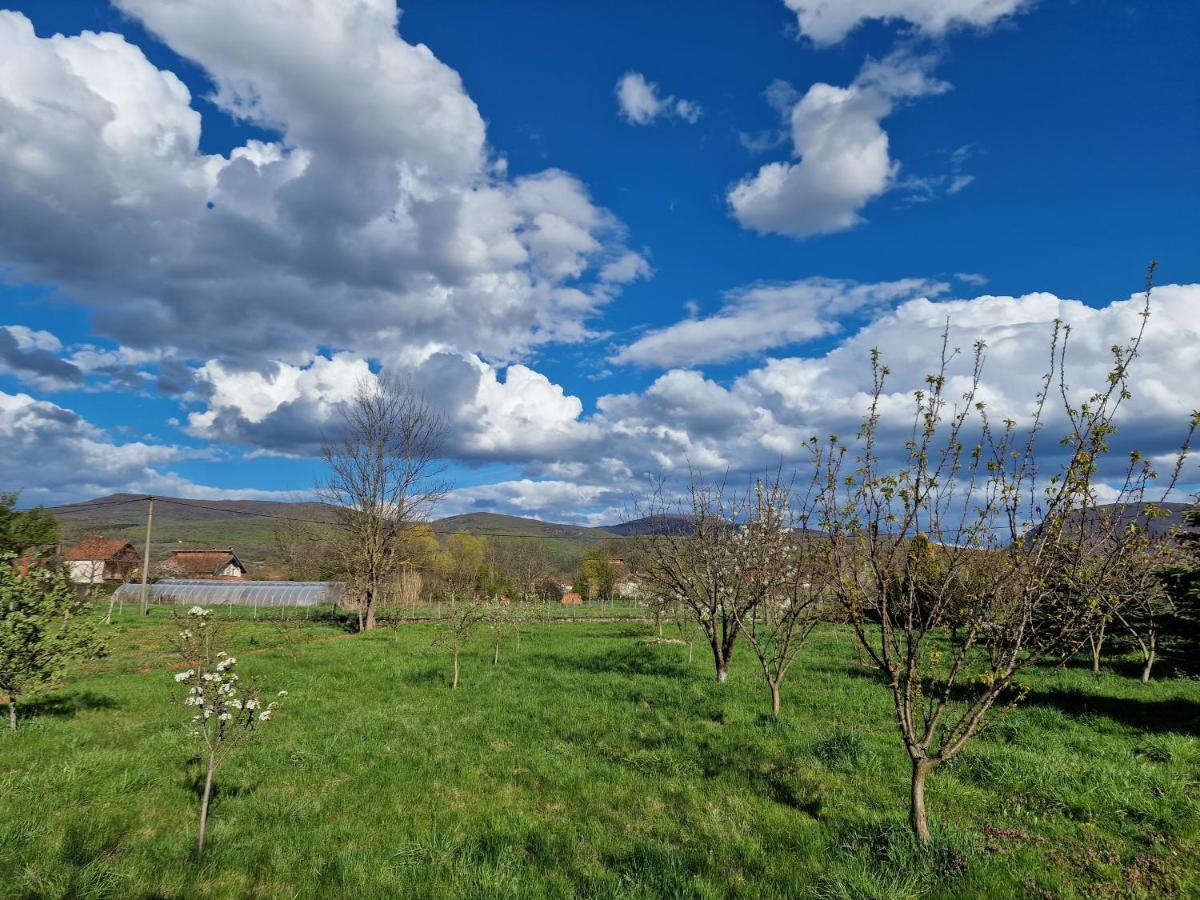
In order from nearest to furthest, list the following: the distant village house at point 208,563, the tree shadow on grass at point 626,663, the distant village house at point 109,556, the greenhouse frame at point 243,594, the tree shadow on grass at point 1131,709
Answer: the tree shadow on grass at point 1131,709 → the tree shadow on grass at point 626,663 → the greenhouse frame at point 243,594 → the distant village house at point 109,556 → the distant village house at point 208,563

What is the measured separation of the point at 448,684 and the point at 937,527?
1348 cm

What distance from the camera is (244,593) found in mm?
53375

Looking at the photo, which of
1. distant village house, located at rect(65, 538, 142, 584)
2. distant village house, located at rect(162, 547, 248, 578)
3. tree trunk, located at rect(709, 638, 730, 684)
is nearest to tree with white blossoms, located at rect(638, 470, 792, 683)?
tree trunk, located at rect(709, 638, 730, 684)

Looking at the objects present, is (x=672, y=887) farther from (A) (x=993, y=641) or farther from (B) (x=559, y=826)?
(A) (x=993, y=641)

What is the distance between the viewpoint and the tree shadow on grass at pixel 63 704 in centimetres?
1151

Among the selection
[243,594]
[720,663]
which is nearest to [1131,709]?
[720,663]

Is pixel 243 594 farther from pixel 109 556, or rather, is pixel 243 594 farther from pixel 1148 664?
pixel 1148 664

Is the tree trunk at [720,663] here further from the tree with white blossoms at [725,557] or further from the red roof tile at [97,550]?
the red roof tile at [97,550]

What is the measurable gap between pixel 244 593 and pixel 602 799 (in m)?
56.9

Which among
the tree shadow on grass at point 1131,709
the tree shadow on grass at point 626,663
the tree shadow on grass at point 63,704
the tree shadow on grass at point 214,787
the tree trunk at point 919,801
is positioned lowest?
the tree shadow on grass at point 626,663

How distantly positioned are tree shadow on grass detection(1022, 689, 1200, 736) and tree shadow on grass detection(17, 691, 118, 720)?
65.6 ft

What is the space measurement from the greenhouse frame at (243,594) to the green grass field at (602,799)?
4119cm

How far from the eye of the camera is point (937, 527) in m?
5.88

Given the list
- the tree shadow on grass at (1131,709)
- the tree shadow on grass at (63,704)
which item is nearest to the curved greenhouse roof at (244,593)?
the tree shadow on grass at (63,704)
